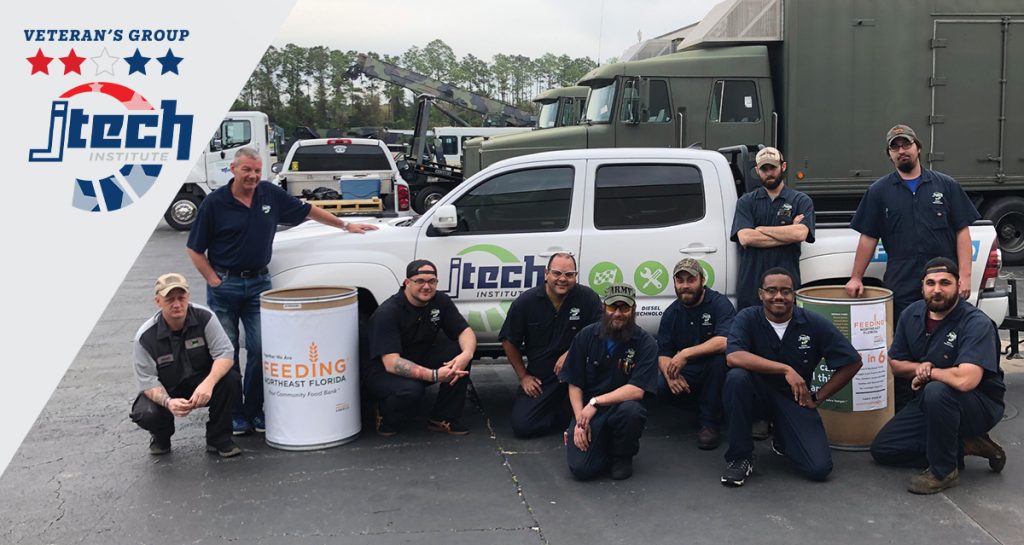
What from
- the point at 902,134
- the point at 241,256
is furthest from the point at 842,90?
the point at 241,256

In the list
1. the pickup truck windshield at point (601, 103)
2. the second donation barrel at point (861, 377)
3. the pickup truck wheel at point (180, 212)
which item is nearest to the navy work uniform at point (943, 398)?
the second donation barrel at point (861, 377)

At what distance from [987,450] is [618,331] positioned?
2158 millimetres

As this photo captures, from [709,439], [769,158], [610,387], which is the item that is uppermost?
[769,158]

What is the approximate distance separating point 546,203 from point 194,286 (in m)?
7.27

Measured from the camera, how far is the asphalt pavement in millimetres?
4402

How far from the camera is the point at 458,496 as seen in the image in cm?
488

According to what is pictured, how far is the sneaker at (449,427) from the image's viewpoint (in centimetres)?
605

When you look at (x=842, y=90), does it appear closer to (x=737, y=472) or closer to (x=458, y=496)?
(x=737, y=472)

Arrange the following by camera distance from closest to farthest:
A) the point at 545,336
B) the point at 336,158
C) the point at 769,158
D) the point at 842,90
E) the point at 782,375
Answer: the point at 782,375, the point at 545,336, the point at 769,158, the point at 842,90, the point at 336,158

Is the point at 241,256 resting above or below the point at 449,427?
above

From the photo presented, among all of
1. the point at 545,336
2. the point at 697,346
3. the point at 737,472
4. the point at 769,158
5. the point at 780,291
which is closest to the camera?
the point at 737,472

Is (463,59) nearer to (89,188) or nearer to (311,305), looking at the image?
(89,188)

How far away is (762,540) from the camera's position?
4270 millimetres

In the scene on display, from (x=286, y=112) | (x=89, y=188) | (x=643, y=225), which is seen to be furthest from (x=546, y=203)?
(x=286, y=112)
